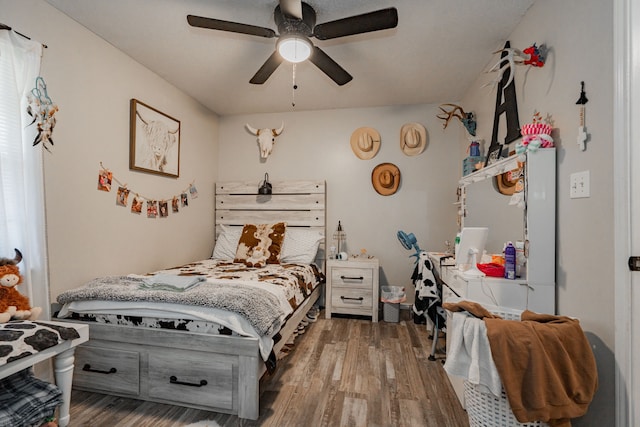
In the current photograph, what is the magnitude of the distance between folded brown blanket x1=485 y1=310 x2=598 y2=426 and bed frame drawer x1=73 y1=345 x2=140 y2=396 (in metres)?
1.97

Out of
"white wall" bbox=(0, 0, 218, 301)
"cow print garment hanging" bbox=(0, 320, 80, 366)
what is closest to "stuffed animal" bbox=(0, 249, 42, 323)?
"cow print garment hanging" bbox=(0, 320, 80, 366)

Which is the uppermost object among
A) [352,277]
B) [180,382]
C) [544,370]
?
[544,370]

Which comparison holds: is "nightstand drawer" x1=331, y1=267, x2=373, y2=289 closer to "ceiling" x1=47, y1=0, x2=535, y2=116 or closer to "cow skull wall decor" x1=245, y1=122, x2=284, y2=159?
"cow skull wall decor" x1=245, y1=122, x2=284, y2=159

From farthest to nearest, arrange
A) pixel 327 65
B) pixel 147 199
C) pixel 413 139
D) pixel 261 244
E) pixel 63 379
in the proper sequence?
pixel 413 139 < pixel 261 244 < pixel 147 199 < pixel 327 65 < pixel 63 379

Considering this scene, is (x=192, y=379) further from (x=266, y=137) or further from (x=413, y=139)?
(x=413, y=139)

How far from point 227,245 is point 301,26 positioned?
8.33 feet

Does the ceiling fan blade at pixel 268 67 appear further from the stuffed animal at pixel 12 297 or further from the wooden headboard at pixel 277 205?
the stuffed animal at pixel 12 297

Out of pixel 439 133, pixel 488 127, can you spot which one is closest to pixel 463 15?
pixel 488 127

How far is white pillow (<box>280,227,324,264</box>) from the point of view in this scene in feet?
11.2

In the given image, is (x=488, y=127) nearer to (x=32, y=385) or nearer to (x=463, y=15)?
(x=463, y=15)

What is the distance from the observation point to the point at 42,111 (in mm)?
1887

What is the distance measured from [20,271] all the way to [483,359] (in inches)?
95.8

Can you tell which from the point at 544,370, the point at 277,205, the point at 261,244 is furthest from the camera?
the point at 277,205

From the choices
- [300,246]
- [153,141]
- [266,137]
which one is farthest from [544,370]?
[266,137]
